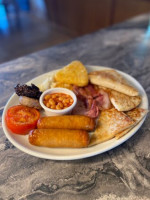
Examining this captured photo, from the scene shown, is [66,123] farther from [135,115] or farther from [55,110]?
[135,115]

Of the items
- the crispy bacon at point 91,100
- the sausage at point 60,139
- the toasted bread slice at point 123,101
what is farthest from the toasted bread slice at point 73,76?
the sausage at point 60,139

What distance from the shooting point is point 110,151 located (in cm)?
124

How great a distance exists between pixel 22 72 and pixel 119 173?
Result: 5.02 feet

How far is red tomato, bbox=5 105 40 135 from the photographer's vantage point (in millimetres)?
1247

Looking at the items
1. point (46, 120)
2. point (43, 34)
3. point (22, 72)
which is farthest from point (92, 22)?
point (46, 120)

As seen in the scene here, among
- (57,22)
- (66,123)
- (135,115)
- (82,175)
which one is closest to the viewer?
(82,175)

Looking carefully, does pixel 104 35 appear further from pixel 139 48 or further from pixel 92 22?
pixel 92 22

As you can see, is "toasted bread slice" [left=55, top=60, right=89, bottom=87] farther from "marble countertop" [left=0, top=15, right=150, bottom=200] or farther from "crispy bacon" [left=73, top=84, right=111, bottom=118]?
"marble countertop" [left=0, top=15, right=150, bottom=200]

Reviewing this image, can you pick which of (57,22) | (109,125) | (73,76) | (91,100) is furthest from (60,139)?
(57,22)

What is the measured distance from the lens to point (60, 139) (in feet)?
3.80

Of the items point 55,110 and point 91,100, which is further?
point 91,100

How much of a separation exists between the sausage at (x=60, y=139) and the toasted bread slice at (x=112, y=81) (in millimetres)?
624

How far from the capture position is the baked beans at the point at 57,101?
1.42 meters

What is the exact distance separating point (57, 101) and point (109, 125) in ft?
1.51
